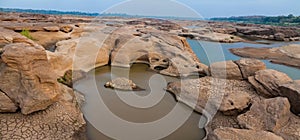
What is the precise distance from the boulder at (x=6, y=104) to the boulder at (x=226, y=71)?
6.49 metres

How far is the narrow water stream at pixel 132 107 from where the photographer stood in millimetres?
5875

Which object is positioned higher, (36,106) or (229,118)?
(36,106)

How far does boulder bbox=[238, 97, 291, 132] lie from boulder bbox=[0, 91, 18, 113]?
5.26 meters

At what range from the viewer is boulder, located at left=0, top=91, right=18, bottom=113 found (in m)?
5.37

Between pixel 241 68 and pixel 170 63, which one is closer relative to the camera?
pixel 241 68

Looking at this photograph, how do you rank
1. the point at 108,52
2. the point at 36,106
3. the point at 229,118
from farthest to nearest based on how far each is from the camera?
1. the point at 108,52
2. the point at 229,118
3. the point at 36,106

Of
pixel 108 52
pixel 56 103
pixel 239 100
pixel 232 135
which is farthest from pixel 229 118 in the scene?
pixel 108 52

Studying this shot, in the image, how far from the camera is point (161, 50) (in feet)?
40.5

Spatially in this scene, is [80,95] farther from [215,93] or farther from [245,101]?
[245,101]

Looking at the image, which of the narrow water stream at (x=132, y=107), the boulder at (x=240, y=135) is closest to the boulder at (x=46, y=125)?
the narrow water stream at (x=132, y=107)

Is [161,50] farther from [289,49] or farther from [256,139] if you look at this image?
[289,49]

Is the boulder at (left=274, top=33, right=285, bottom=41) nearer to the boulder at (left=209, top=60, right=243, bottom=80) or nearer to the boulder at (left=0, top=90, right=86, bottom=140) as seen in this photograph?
the boulder at (left=209, top=60, right=243, bottom=80)

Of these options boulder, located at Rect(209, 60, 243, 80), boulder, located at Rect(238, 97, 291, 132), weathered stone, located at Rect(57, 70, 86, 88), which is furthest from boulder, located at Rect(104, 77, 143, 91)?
boulder, located at Rect(238, 97, 291, 132)

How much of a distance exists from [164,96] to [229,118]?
7.82ft
